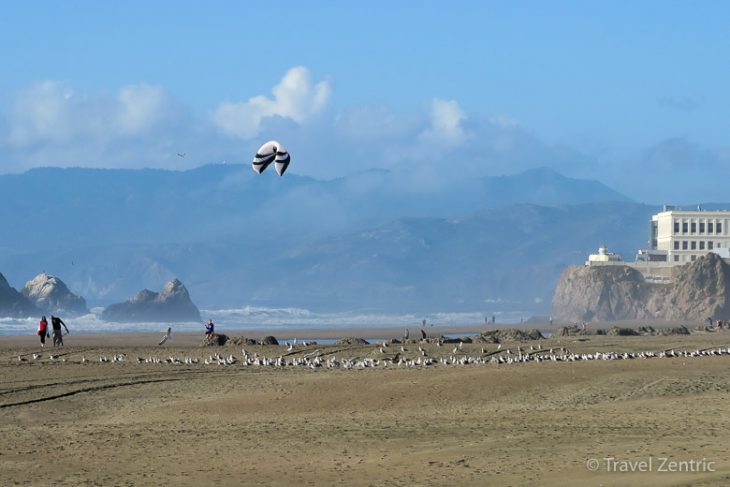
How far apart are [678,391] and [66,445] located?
10.8 m

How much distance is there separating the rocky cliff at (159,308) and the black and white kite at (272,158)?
55.3 metres

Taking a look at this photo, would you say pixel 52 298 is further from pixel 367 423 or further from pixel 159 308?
pixel 367 423

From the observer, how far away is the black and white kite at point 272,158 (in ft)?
121

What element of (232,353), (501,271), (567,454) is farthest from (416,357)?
(501,271)

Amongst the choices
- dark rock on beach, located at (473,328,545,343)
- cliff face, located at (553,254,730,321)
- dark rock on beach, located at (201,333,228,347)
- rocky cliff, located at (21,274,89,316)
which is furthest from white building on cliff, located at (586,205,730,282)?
dark rock on beach, located at (201,333,228,347)

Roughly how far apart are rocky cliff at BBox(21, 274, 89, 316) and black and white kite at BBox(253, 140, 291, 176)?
60.8 m

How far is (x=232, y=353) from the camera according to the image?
3522 cm

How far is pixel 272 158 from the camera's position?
1492 inches

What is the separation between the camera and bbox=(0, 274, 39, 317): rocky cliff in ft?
282

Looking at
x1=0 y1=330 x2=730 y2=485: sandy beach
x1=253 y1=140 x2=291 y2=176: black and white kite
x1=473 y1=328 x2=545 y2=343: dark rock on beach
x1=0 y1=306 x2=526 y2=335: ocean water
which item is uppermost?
x1=253 y1=140 x2=291 y2=176: black and white kite

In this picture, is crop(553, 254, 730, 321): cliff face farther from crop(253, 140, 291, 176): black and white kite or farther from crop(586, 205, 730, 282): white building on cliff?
crop(253, 140, 291, 176): black and white kite

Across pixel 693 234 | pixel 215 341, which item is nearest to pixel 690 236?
pixel 693 234

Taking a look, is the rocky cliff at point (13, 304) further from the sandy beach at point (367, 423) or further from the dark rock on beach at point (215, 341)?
the sandy beach at point (367, 423)

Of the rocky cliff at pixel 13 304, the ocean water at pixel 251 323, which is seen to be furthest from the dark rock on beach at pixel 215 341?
the rocky cliff at pixel 13 304
